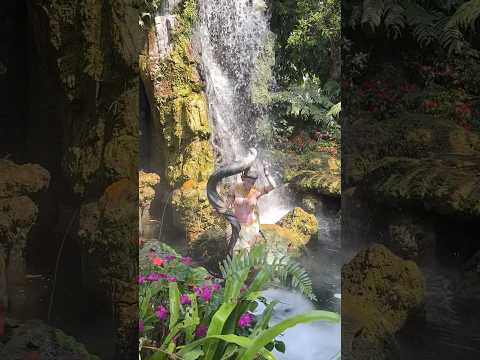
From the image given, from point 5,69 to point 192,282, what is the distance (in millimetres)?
2194

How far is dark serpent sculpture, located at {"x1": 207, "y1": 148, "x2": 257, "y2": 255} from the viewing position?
491cm

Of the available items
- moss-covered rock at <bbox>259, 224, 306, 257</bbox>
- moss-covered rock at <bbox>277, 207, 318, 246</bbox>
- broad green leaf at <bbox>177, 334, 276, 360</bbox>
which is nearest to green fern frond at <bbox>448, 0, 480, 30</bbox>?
broad green leaf at <bbox>177, 334, 276, 360</bbox>

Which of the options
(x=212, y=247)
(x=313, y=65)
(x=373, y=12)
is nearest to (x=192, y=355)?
(x=373, y=12)

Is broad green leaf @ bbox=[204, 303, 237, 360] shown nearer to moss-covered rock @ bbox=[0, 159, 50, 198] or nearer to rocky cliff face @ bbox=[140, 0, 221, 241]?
moss-covered rock @ bbox=[0, 159, 50, 198]

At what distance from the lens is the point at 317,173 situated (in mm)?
4344

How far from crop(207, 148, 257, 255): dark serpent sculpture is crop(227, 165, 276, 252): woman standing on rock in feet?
0.16

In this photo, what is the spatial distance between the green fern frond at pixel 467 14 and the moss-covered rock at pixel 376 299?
976mm

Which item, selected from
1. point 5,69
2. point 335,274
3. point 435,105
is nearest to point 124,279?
point 5,69

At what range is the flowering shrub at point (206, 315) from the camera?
→ 2639mm

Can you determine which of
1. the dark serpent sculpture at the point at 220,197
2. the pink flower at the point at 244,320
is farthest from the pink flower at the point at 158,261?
the dark serpent sculpture at the point at 220,197

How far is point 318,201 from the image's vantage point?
14.4 ft

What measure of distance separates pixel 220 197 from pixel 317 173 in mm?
1133

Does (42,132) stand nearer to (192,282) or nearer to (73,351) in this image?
(73,351)

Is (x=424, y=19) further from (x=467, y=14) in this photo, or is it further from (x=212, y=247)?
(x=212, y=247)
